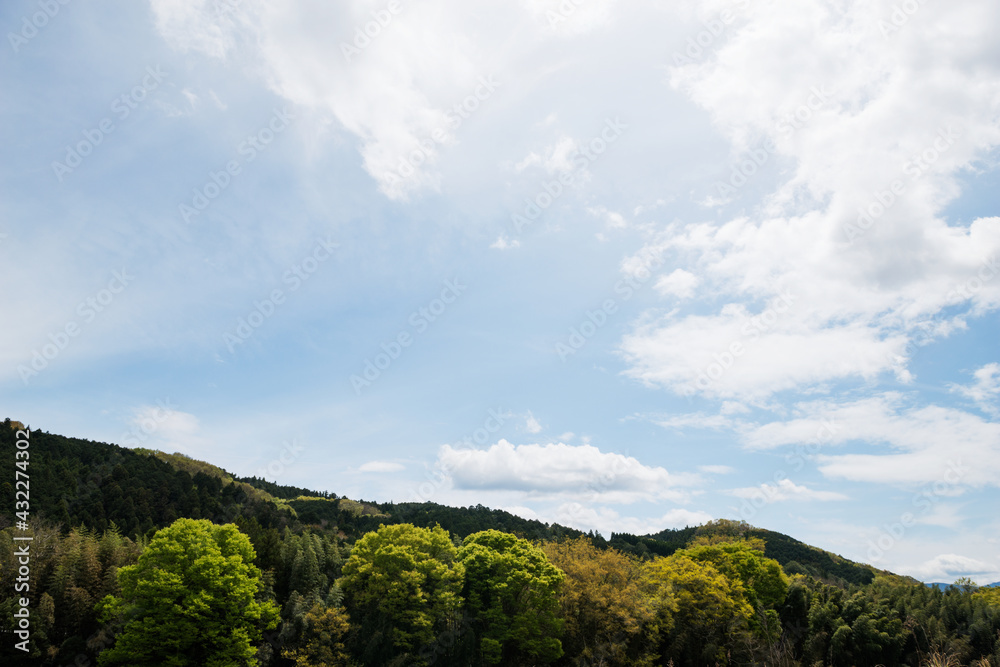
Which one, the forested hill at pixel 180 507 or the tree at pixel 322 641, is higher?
the forested hill at pixel 180 507

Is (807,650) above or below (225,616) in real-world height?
below

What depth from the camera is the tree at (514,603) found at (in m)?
46.2

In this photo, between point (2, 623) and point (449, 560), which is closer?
point (2, 623)

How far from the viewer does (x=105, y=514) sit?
8125 cm

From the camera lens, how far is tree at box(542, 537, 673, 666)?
45578 mm

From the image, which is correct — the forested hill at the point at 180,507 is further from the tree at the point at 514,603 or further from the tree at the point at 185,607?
the tree at the point at 514,603

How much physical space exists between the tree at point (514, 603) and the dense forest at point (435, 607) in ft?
0.45

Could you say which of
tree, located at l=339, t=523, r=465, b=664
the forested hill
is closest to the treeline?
tree, located at l=339, t=523, r=465, b=664

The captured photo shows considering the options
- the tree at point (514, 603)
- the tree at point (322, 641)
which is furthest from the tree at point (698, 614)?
the tree at point (322, 641)

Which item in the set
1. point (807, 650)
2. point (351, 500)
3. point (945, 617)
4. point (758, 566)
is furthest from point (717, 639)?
point (351, 500)

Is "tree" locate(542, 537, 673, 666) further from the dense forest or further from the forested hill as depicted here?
the forested hill

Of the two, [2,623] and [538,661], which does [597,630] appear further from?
[2,623]

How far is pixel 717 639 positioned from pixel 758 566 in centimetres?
1280

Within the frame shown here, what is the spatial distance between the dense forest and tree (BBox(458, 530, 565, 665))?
0.45ft
